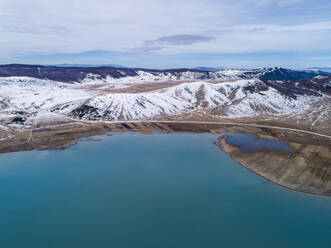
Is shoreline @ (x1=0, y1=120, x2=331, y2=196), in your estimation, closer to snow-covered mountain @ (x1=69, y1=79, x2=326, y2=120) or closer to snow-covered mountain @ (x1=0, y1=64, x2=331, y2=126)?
snow-covered mountain @ (x1=69, y1=79, x2=326, y2=120)

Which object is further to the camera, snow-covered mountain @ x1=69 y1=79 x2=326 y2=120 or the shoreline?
snow-covered mountain @ x1=69 y1=79 x2=326 y2=120

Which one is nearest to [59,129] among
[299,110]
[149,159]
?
[149,159]

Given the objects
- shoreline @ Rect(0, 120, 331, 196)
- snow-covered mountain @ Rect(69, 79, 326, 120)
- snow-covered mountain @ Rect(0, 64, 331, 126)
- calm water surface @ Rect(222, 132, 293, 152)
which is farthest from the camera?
snow-covered mountain @ Rect(69, 79, 326, 120)

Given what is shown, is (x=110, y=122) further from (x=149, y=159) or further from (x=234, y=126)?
(x=234, y=126)

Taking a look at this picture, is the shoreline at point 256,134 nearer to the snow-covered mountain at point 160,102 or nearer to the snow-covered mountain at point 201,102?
the snow-covered mountain at point 201,102

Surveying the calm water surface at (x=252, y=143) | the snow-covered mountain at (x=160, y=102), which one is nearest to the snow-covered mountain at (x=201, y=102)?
the snow-covered mountain at (x=160, y=102)

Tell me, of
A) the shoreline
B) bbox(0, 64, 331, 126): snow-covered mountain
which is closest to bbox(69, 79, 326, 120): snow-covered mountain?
bbox(0, 64, 331, 126): snow-covered mountain

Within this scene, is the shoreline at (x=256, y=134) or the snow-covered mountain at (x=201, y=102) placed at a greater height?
the snow-covered mountain at (x=201, y=102)

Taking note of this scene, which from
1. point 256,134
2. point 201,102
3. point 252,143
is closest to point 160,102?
point 201,102

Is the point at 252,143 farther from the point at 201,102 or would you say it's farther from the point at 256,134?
the point at 201,102
